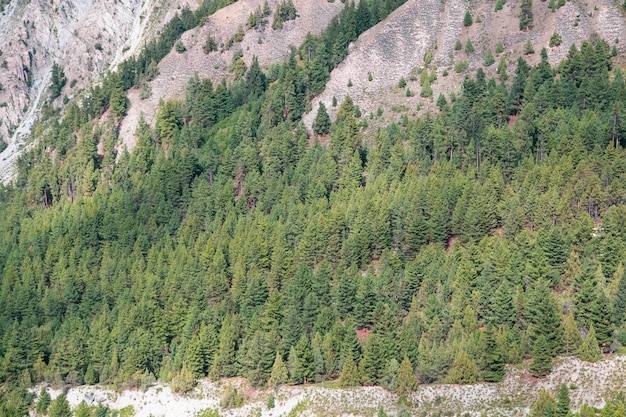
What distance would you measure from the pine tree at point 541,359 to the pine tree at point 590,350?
3.24 meters

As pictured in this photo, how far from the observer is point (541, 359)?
100688mm

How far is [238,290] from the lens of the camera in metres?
128

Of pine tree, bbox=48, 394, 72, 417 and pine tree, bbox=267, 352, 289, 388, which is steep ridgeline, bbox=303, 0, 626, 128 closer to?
pine tree, bbox=267, 352, 289, 388

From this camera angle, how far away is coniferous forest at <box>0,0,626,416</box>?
4318 inches

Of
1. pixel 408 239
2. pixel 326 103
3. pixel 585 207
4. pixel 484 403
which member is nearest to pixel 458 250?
pixel 408 239

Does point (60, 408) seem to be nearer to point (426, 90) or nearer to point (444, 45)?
point (426, 90)

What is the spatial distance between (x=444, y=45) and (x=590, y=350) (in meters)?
99.1

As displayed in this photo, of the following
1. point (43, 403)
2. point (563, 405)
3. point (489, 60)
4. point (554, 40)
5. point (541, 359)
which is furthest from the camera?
point (489, 60)

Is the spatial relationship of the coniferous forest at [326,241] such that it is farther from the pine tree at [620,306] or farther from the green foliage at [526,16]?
the green foliage at [526,16]

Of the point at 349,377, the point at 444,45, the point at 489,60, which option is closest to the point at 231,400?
the point at 349,377

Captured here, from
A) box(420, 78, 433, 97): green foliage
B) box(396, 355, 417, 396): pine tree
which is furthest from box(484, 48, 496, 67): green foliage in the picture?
box(396, 355, 417, 396): pine tree

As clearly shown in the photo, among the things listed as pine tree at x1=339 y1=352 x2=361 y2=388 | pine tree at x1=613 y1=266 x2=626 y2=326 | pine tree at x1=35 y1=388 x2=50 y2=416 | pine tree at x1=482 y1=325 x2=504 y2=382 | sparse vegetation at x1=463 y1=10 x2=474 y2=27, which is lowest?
pine tree at x1=613 y1=266 x2=626 y2=326

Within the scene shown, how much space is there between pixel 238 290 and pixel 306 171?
30.6m

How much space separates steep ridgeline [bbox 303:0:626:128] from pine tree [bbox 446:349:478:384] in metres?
72.9
